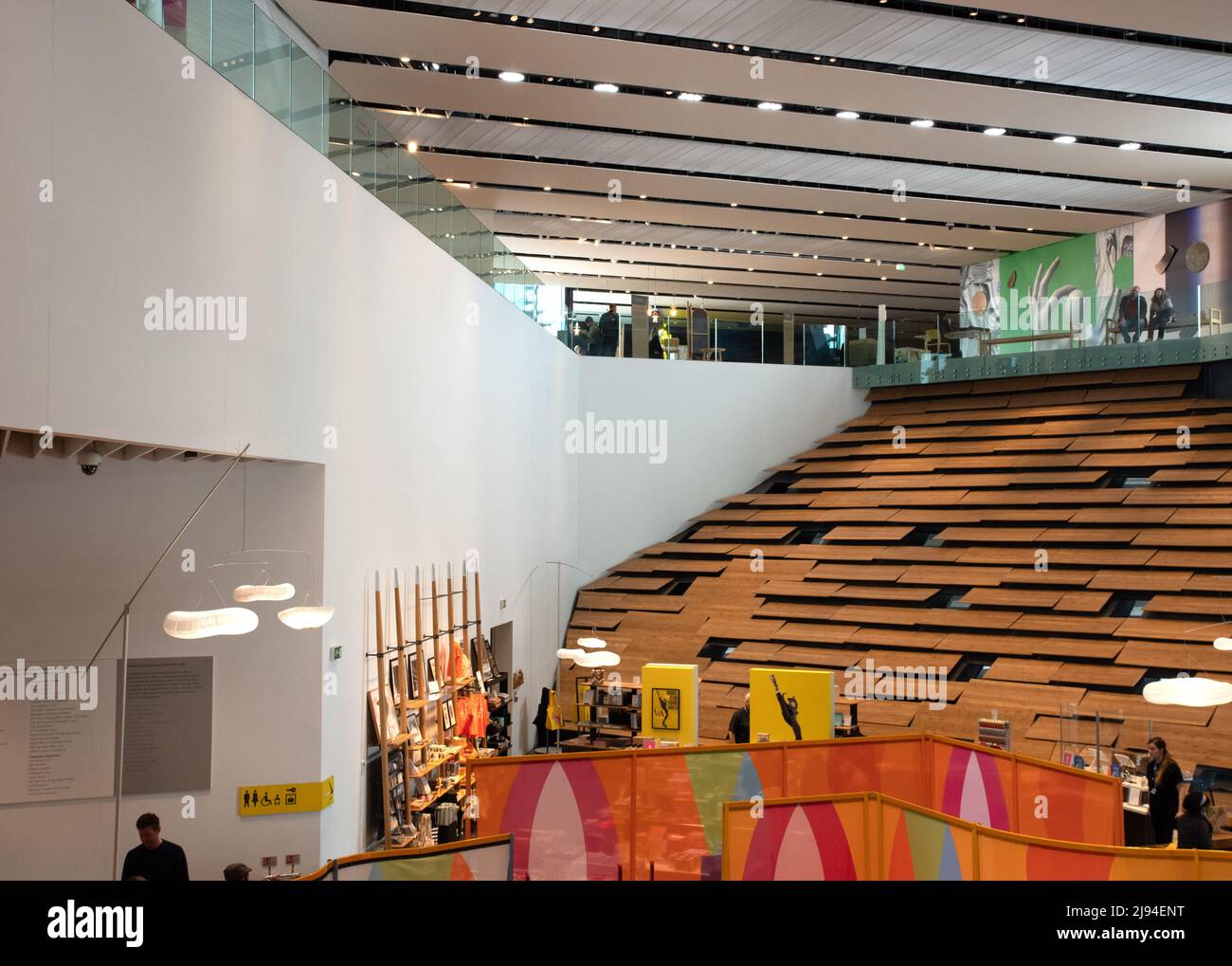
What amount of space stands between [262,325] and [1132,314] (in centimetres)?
1448

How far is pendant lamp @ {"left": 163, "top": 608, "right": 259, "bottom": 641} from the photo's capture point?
4.57 m

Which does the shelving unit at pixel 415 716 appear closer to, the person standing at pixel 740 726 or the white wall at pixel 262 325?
the white wall at pixel 262 325

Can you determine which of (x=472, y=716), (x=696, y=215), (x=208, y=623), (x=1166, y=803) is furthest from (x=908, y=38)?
(x=208, y=623)

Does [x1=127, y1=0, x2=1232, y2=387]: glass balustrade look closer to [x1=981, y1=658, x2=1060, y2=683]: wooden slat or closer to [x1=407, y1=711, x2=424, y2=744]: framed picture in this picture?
[x1=407, y1=711, x2=424, y2=744]: framed picture

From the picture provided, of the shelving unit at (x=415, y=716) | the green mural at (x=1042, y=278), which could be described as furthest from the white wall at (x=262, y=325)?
the green mural at (x=1042, y=278)

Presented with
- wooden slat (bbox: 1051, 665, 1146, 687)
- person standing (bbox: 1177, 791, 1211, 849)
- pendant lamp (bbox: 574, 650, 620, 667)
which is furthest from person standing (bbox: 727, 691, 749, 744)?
person standing (bbox: 1177, 791, 1211, 849)

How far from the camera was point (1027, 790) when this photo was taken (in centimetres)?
683

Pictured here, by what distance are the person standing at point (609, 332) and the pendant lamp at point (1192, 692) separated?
38.2 ft

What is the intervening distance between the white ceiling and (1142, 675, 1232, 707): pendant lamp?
597 cm

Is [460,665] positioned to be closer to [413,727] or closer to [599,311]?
[413,727]

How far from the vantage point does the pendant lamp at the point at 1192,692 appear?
20.0 ft
